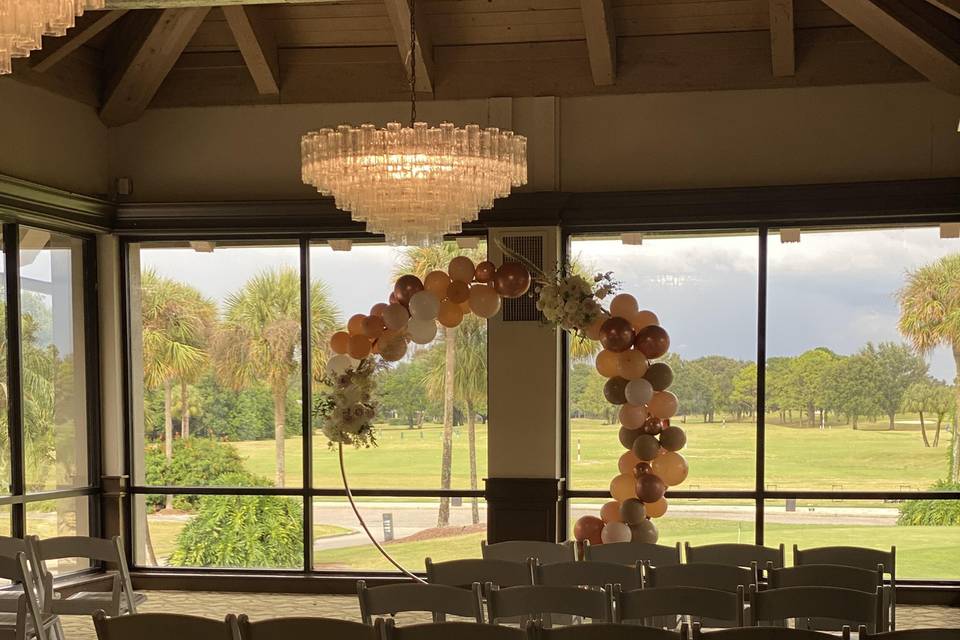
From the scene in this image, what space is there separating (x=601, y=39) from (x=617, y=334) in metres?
2.29

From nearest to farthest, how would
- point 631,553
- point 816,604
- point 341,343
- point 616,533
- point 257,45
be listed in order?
point 816,604 < point 631,553 < point 616,533 < point 341,343 < point 257,45

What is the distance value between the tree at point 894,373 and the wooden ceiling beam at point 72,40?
6.05m

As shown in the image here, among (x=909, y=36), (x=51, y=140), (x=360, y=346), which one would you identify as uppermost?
(x=909, y=36)

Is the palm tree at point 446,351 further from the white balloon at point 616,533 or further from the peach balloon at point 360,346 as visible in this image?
the white balloon at point 616,533

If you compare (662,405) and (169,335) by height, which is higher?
(169,335)

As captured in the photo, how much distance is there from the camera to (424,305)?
21.3 feet

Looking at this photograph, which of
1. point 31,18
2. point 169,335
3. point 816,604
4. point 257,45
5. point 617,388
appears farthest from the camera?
point 169,335

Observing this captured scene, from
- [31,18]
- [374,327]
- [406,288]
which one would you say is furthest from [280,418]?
[31,18]

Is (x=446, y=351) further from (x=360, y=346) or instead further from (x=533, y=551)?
(x=533, y=551)

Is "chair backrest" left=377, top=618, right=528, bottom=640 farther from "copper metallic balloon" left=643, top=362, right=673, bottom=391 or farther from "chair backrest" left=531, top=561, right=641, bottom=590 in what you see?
"copper metallic balloon" left=643, top=362, right=673, bottom=391

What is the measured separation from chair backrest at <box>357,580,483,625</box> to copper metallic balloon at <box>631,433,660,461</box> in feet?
9.06

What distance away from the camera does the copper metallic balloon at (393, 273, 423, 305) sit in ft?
21.7

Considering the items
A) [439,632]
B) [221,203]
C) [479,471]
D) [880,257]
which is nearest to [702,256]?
[880,257]

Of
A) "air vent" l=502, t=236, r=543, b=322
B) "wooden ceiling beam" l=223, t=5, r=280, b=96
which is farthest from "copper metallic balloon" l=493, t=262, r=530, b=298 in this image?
"wooden ceiling beam" l=223, t=5, r=280, b=96
